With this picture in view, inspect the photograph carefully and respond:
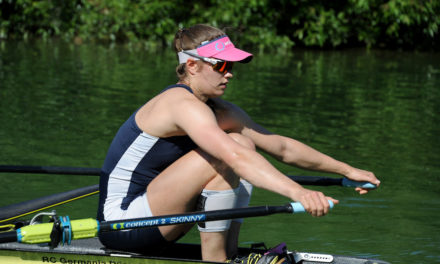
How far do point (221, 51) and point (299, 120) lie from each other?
687cm

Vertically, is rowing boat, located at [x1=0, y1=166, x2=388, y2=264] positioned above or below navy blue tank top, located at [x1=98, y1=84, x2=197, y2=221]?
below

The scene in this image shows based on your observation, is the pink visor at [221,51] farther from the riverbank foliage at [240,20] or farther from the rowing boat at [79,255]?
the riverbank foliage at [240,20]

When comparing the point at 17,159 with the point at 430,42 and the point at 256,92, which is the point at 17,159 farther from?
the point at 430,42

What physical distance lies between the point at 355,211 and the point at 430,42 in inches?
672

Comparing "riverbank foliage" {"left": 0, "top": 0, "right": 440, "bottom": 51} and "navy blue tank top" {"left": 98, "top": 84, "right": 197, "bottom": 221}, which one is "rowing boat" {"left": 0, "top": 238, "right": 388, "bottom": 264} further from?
"riverbank foliage" {"left": 0, "top": 0, "right": 440, "bottom": 51}

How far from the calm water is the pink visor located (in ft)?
6.62

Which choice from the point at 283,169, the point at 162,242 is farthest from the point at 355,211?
the point at 162,242

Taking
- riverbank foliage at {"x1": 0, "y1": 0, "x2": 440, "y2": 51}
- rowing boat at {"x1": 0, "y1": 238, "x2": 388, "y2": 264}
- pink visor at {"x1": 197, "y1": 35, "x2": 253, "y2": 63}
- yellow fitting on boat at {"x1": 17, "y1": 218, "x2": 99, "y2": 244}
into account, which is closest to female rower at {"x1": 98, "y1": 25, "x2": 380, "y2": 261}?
pink visor at {"x1": 197, "y1": 35, "x2": 253, "y2": 63}

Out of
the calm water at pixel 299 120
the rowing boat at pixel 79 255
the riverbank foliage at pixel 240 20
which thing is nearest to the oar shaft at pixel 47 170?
the calm water at pixel 299 120

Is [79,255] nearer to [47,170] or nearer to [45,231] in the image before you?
[45,231]

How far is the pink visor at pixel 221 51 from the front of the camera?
157 inches

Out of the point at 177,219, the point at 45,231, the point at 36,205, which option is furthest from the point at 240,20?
the point at 45,231

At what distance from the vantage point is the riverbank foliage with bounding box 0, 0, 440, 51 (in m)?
20.6

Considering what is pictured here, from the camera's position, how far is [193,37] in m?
4.07
